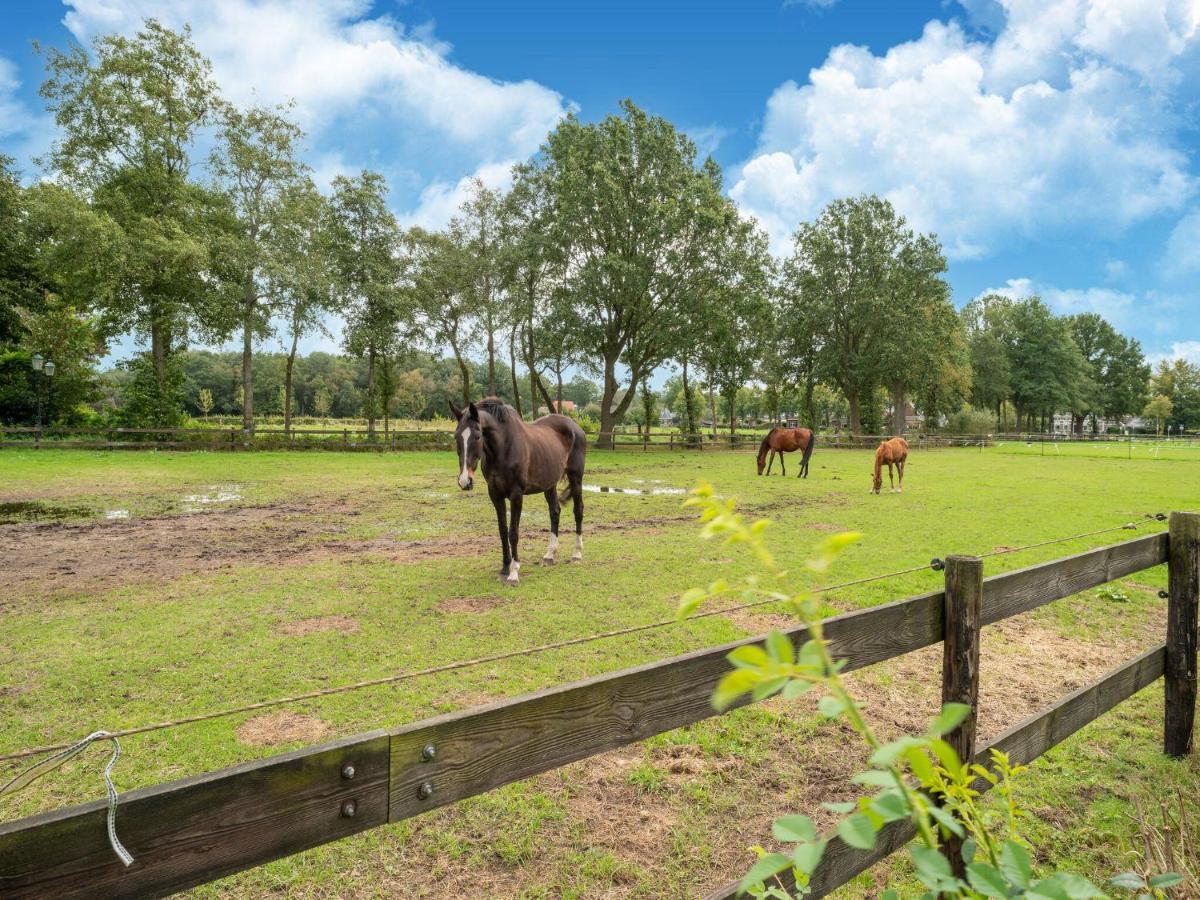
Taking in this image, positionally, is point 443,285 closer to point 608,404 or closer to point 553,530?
point 608,404

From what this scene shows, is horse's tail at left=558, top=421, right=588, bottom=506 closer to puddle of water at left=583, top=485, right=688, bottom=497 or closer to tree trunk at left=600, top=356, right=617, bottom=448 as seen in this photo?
puddle of water at left=583, top=485, right=688, bottom=497

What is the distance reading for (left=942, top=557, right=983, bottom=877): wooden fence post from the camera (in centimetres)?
256

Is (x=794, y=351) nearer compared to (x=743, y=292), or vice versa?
(x=743, y=292)

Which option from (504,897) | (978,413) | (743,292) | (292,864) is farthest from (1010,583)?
(978,413)

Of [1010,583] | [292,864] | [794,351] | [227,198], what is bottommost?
[292,864]

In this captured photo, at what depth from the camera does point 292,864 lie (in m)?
2.87

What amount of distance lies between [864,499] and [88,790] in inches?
597

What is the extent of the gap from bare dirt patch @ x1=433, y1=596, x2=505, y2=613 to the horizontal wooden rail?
454 centimetres

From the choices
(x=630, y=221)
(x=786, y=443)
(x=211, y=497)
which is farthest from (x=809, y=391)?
(x=211, y=497)

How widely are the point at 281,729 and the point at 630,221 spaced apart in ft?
94.9

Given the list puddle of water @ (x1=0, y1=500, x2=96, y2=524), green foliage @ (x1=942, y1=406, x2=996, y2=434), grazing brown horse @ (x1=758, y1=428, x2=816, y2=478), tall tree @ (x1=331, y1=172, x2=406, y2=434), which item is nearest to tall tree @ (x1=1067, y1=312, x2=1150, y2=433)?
green foliage @ (x1=942, y1=406, x2=996, y2=434)

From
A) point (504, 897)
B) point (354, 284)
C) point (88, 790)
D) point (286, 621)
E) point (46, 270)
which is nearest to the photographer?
point (504, 897)

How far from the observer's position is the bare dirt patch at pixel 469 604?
6.35 meters

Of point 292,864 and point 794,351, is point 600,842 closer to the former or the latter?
point 292,864
